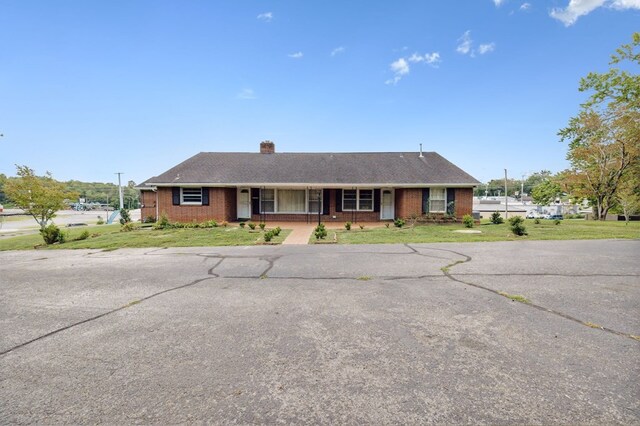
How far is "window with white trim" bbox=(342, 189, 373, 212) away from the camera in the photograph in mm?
18688

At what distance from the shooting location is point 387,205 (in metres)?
18.9

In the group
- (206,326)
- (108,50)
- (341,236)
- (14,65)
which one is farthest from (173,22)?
(206,326)

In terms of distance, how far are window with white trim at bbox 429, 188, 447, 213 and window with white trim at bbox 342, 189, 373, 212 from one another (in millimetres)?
3550

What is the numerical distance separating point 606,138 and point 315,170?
21988 mm

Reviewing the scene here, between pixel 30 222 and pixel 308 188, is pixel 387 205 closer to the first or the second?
pixel 308 188

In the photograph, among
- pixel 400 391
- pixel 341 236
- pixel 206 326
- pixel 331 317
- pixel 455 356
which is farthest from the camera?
pixel 341 236

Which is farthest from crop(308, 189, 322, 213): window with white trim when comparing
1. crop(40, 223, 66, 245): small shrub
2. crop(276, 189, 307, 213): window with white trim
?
crop(40, 223, 66, 245): small shrub

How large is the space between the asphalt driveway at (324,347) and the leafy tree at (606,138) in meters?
19.5

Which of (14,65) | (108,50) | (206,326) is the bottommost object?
(206,326)

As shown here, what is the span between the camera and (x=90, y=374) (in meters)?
2.58

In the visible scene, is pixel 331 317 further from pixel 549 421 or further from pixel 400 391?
pixel 549 421

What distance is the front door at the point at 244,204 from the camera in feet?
62.4

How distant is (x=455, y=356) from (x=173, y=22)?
15594 millimetres

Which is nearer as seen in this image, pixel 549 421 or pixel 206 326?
pixel 549 421
